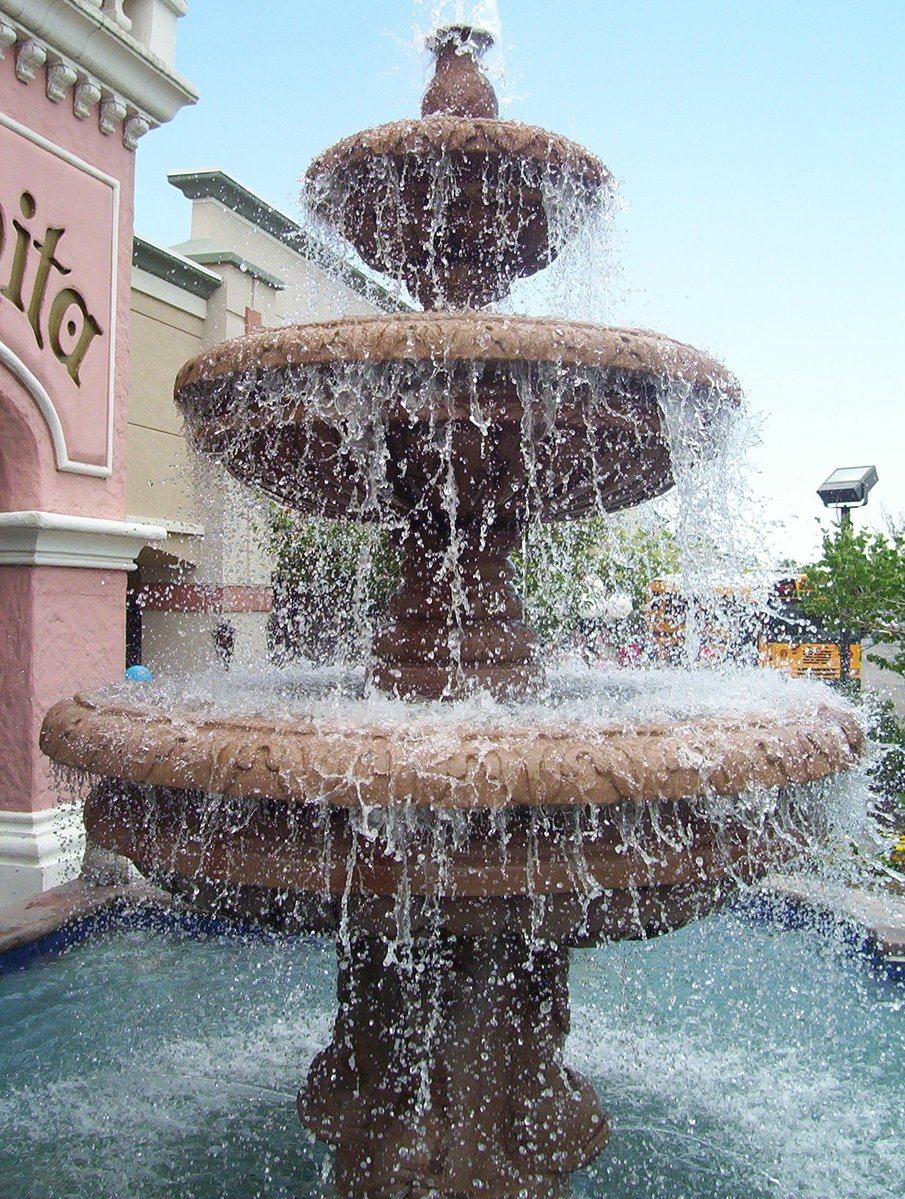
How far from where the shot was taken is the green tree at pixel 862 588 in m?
7.18

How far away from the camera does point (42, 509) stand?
20.5ft

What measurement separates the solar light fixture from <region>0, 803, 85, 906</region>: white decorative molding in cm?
619

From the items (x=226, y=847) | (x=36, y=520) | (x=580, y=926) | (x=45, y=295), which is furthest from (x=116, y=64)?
(x=580, y=926)

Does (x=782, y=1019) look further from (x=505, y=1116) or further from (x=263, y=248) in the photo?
(x=263, y=248)

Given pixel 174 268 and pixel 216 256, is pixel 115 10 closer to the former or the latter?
pixel 174 268

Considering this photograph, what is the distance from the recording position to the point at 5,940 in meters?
4.82

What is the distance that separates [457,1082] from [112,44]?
6.47 meters

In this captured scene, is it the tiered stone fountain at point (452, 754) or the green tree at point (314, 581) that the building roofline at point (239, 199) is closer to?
the green tree at point (314, 581)

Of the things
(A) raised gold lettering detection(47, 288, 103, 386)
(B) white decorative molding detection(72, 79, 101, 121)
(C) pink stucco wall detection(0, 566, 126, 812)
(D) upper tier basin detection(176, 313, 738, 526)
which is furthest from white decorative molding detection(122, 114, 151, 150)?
(D) upper tier basin detection(176, 313, 738, 526)

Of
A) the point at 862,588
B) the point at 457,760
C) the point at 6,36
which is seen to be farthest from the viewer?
the point at 862,588

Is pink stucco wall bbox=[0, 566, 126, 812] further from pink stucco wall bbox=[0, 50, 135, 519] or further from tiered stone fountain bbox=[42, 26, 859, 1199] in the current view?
tiered stone fountain bbox=[42, 26, 859, 1199]

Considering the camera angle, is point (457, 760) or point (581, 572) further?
point (581, 572)

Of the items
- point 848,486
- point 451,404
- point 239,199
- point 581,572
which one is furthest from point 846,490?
point 239,199

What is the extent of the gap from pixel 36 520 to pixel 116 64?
307cm
